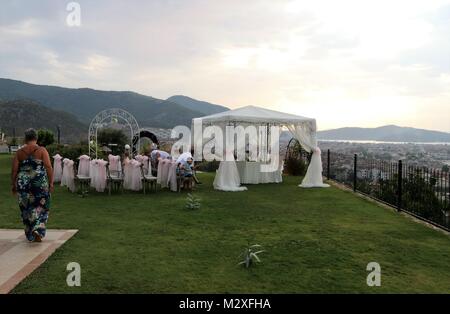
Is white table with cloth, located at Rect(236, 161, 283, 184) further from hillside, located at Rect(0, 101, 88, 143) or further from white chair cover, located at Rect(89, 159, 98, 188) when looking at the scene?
hillside, located at Rect(0, 101, 88, 143)

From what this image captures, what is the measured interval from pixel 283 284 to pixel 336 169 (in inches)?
432

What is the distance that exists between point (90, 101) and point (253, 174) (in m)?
84.0

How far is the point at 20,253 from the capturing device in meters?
5.00

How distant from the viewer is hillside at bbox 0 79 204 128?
87750 mm

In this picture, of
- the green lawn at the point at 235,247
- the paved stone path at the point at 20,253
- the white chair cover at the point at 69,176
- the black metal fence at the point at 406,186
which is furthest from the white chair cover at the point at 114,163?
the black metal fence at the point at 406,186

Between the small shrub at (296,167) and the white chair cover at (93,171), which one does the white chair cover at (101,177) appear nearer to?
the white chair cover at (93,171)

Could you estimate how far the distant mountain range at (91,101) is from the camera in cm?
8769

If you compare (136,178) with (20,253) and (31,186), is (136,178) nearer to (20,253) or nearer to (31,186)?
(31,186)

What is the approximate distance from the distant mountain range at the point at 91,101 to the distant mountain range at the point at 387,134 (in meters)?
31.2

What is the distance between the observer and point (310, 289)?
12.9 ft

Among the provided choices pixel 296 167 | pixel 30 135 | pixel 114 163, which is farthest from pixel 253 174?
pixel 30 135

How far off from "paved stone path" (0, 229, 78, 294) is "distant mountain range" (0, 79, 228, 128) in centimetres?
7853
